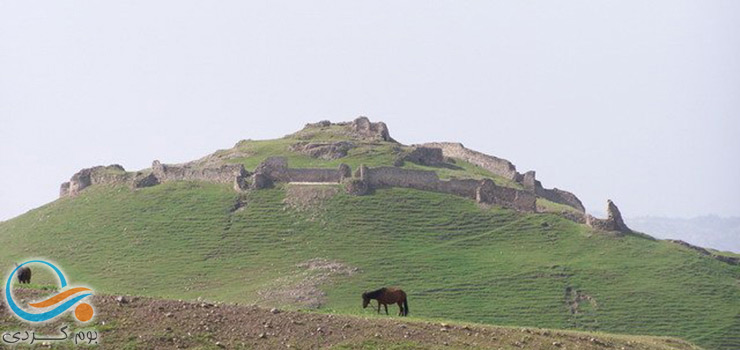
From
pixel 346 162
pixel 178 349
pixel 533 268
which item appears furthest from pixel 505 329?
pixel 346 162

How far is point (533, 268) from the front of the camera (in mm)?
61562

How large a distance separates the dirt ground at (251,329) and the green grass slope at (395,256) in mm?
24448

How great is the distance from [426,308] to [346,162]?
79.1ft

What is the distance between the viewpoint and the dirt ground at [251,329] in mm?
24438

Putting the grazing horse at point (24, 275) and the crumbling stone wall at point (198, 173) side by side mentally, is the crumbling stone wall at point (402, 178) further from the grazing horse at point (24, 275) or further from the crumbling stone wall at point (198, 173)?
the grazing horse at point (24, 275)

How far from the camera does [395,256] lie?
62.7 metres

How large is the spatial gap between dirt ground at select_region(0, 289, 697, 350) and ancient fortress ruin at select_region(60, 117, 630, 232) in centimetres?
4341

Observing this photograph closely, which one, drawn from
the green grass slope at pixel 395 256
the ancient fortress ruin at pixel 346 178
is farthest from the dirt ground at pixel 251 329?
the ancient fortress ruin at pixel 346 178

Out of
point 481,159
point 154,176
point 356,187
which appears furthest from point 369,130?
point 154,176

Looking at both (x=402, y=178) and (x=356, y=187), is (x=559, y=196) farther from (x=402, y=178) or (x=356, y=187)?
(x=356, y=187)

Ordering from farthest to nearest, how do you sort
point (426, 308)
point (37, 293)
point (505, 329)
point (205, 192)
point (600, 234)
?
point (205, 192), point (600, 234), point (426, 308), point (505, 329), point (37, 293)

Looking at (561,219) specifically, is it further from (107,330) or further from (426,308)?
(107,330)

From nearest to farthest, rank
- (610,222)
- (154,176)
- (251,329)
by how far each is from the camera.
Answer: (251,329) → (610,222) → (154,176)

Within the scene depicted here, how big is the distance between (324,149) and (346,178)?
8657 mm
